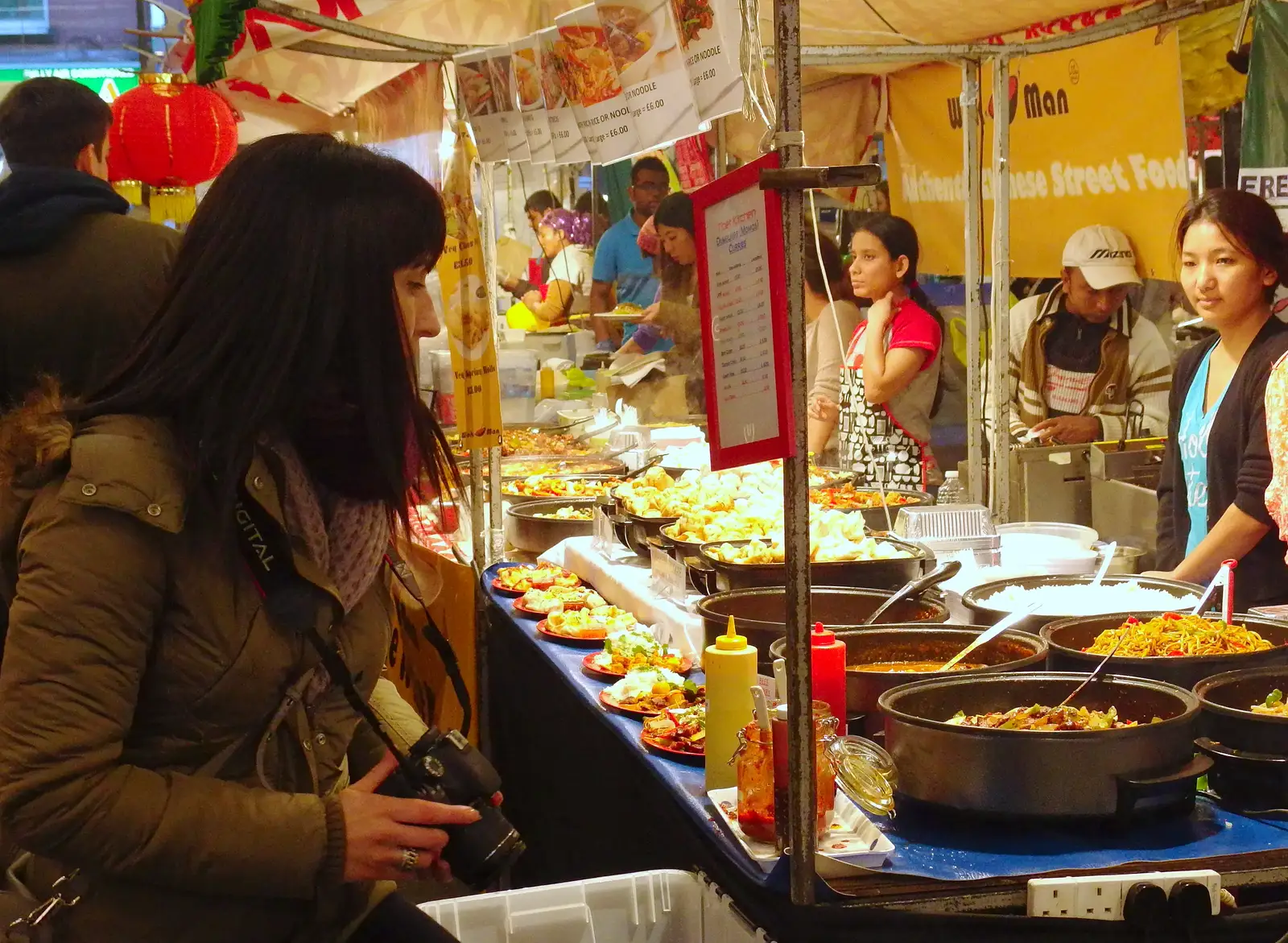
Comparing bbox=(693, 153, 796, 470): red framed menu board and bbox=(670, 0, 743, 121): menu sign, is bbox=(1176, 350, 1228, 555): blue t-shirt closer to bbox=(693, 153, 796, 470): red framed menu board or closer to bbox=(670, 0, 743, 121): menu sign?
bbox=(670, 0, 743, 121): menu sign

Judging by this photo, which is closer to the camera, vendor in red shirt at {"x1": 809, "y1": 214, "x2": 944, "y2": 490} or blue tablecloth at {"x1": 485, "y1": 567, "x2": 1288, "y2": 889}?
blue tablecloth at {"x1": 485, "y1": 567, "x2": 1288, "y2": 889}

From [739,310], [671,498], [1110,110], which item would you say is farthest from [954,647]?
[1110,110]

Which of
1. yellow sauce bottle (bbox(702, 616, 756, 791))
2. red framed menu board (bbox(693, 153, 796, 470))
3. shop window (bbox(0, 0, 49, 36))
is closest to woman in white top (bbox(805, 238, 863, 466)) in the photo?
yellow sauce bottle (bbox(702, 616, 756, 791))

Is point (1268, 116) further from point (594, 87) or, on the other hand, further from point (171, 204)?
point (171, 204)

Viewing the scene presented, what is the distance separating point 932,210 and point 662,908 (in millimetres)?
5076

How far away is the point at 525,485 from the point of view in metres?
5.48

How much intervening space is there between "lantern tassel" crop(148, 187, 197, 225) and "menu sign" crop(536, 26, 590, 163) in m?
3.09

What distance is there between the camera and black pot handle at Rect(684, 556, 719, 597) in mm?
3387

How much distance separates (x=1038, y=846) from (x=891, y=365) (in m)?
3.78

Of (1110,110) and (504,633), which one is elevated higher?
(1110,110)

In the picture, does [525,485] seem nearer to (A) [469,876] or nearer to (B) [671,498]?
(B) [671,498]

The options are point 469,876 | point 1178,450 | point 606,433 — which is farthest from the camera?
point 606,433

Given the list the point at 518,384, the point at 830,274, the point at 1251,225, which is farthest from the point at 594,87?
the point at 518,384

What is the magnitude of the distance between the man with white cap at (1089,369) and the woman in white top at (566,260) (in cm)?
380
